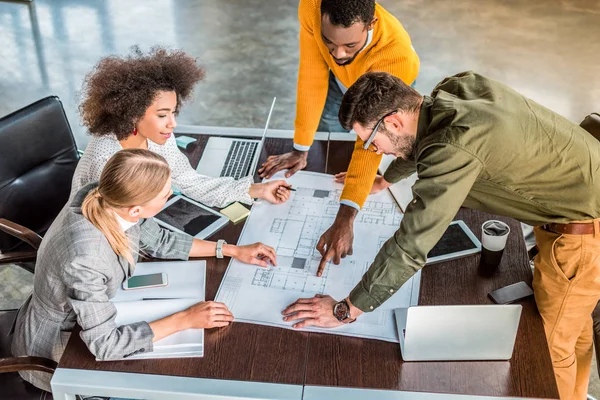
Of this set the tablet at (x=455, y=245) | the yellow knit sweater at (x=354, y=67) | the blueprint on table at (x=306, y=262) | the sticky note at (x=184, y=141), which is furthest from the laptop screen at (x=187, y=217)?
the tablet at (x=455, y=245)

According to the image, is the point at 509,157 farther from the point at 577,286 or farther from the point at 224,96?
the point at 224,96

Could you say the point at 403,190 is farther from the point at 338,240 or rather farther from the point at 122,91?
the point at 122,91

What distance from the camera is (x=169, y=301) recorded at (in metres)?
1.96

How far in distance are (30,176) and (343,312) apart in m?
1.35

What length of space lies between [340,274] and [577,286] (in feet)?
2.31

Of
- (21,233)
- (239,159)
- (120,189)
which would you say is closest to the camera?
(120,189)

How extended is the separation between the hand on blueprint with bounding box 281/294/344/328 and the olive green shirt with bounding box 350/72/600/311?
0.09 meters

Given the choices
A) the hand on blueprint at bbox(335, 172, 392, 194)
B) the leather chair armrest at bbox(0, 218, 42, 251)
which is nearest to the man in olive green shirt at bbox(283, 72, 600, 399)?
the hand on blueprint at bbox(335, 172, 392, 194)

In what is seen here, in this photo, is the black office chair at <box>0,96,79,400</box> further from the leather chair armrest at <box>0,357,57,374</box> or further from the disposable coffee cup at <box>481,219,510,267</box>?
Result: the disposable coffee cup at <box>481,219,510,267</box>

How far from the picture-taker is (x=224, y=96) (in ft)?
17.0

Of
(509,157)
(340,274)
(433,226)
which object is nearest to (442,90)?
(509,157)

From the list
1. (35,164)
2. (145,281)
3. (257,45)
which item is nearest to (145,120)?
(35,164)

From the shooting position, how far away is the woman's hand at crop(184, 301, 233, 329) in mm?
1852

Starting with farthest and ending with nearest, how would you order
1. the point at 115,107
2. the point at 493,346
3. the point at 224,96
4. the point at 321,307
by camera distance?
the point at 224,96 < the point at 115,107 < the point at 321,307 < the point at 493,346
